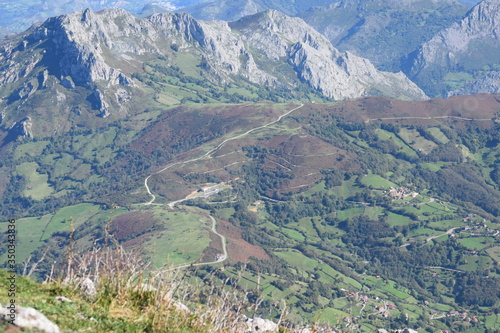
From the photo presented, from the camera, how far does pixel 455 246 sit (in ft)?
585

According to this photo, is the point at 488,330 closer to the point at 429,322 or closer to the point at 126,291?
the point at 429,322

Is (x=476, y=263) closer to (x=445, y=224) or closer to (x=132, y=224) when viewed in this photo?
(x=445, y=224)

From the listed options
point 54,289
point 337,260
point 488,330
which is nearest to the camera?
point 54,289

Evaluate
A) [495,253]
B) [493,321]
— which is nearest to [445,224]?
[495,253]

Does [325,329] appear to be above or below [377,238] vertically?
above

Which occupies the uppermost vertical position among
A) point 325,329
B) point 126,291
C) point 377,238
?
point 126,291

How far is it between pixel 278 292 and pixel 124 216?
73.2 meters

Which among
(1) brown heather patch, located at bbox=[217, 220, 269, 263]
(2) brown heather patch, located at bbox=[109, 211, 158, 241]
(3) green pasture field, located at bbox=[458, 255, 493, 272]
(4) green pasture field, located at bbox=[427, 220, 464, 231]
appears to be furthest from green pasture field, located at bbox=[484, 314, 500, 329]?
(2) brown heather patch, located at bbox=[109, 211, 158, 241]

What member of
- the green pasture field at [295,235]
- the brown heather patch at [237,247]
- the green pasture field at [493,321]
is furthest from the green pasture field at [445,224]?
the brown heather patch at [237,247]

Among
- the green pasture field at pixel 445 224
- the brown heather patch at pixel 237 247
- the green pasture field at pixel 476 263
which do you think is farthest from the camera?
the green pasture field at pixel 445 224

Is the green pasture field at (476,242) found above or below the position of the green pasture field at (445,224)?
above

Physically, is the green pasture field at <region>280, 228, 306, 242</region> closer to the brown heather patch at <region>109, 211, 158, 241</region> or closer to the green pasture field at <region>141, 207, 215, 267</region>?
the green pasture field at <region>141, 207, 215, 267</region>

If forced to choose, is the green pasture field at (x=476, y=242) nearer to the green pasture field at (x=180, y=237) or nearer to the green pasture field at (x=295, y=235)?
the green pasture field at (x=295, y=235)

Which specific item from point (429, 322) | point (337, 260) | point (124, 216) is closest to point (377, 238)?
point (337, 260)
